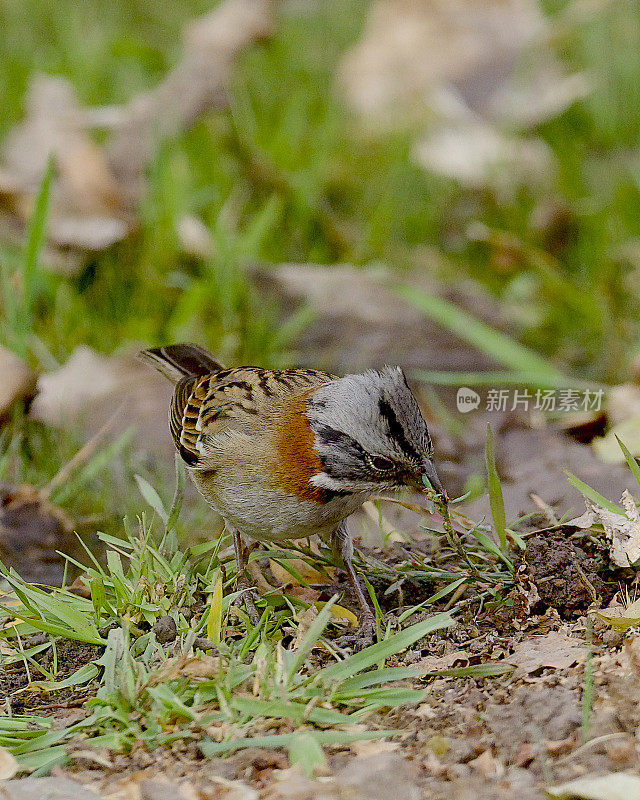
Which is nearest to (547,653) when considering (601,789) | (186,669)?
(601,789)

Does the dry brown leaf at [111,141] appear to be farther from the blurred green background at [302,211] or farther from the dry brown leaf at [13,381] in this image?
the dry brown leaf at [13,381]

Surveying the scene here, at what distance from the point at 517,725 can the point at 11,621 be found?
1836 mm

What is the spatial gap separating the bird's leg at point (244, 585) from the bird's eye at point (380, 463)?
60 cm

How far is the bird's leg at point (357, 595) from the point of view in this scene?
354 centimetres

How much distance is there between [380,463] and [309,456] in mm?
278

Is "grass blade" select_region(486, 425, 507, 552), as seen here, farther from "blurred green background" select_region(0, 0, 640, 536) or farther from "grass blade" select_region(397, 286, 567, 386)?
"grass blade" select_region(397, 286, 567, 386)

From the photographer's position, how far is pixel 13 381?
4.77 metres

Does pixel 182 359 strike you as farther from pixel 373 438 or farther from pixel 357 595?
pixel 357 595

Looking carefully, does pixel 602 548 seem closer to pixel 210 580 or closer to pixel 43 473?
pixel 210 580

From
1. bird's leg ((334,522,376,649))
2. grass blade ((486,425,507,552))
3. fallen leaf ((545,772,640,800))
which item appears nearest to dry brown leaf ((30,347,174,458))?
bird's leg ((334,522,376,649))

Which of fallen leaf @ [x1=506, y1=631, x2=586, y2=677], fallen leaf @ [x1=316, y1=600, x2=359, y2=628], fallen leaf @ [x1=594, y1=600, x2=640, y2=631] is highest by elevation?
fallen leaf @ [x1=594, y1=600, x2=640, y2=631]
